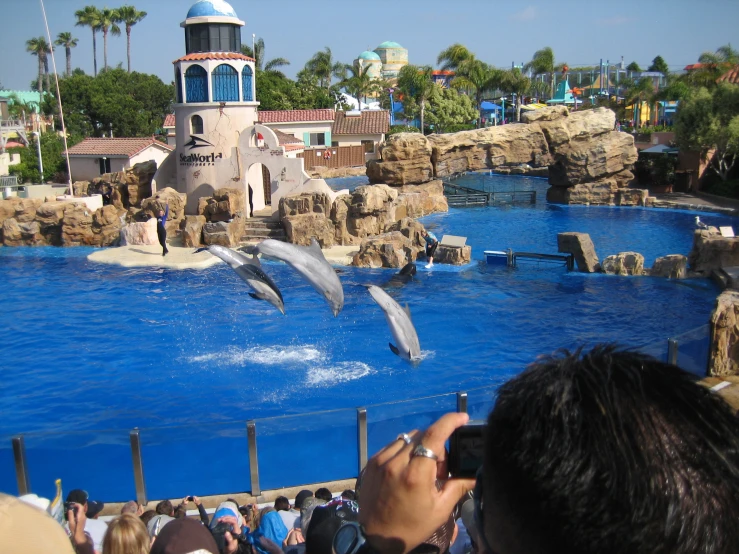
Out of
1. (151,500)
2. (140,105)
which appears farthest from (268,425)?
(140,105)

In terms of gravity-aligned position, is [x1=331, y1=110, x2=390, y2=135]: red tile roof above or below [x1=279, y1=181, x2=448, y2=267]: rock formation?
above

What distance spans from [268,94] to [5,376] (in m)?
35.7

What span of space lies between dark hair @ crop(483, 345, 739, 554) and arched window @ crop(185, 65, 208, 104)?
21.1 metres

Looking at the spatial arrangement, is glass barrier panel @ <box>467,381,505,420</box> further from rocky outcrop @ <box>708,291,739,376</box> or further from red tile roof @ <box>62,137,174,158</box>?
red tile roof @ <box>62,137,174,158</box>

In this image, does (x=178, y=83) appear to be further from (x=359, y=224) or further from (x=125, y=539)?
(x=125, y=539)

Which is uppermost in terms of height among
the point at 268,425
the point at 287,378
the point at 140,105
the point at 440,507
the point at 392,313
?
the point at 140,105

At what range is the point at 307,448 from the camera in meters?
5.50

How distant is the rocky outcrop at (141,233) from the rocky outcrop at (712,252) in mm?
13255

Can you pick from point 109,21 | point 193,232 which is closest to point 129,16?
point 109,21

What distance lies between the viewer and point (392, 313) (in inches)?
248

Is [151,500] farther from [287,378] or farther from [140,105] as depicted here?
[140,105]

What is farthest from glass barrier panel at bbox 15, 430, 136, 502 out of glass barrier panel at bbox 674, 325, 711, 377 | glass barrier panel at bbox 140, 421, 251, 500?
glass barrier panel at bbox 674, 325, 711, 377

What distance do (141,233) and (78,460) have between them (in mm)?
13280

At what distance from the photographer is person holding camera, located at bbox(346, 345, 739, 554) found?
0.93m
